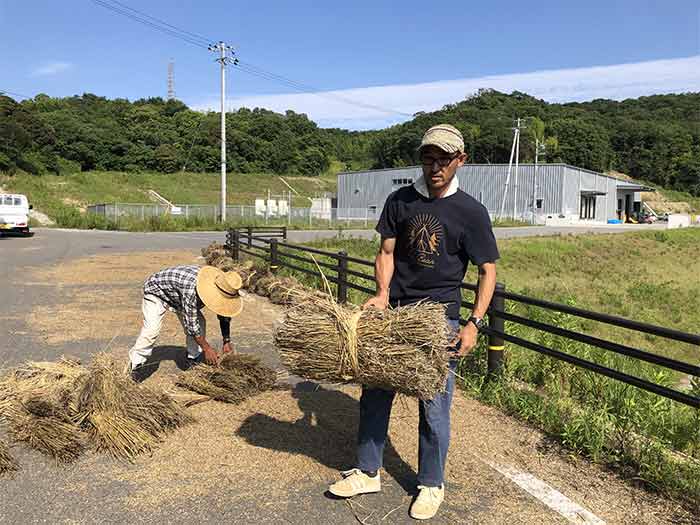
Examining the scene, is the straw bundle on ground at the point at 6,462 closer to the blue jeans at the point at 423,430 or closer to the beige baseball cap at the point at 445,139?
the blue jeans at the point at 423,430

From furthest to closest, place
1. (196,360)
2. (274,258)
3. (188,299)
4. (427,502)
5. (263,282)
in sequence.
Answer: (274,258) < (263,282) < (196,360) < (188,299) < (427,502)

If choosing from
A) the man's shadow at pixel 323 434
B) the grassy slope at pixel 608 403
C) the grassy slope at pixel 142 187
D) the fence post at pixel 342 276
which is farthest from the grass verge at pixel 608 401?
the grassy slope at pixel 142 187

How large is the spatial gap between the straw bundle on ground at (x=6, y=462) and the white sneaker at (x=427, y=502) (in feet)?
8.34

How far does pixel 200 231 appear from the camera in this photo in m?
33.2

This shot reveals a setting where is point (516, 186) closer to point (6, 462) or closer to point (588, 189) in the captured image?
point (588, 189)

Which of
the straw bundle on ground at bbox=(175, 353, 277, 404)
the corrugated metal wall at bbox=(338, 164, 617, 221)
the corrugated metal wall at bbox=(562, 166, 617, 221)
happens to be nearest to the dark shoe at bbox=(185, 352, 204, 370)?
the straw bundle on ground at bbox=(175, 353, 277, 404)

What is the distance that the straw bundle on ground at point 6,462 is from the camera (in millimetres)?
3477

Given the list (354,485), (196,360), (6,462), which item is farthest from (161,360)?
(354,485)

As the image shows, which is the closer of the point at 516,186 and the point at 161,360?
the point at 161,360

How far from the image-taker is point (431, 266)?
295 cm

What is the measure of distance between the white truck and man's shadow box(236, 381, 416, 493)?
2509cm

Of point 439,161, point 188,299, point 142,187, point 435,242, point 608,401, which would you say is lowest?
point 608,401

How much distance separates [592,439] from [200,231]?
3136 centimetres

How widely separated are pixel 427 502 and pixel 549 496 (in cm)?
82
